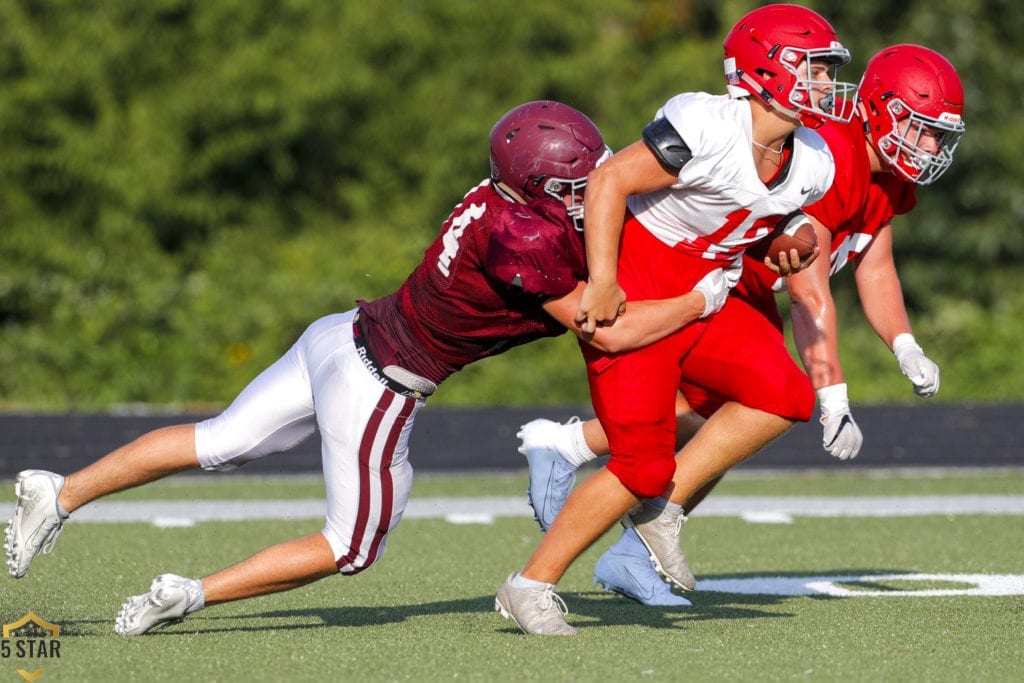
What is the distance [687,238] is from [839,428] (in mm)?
770

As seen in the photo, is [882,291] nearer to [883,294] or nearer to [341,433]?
[883,294]

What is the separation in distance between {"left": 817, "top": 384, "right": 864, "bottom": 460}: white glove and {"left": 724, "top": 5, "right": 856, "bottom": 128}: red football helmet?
86 cm

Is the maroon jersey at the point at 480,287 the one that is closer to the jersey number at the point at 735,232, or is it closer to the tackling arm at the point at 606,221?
the tackling arm at the point at 606,221

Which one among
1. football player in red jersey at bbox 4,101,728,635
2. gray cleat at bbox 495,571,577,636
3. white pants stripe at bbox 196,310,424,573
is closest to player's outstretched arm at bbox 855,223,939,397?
football player in red jersey at bbox 4,101,728,635

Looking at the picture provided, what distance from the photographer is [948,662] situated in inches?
146

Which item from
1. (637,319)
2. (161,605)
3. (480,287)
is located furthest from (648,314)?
(161,605)

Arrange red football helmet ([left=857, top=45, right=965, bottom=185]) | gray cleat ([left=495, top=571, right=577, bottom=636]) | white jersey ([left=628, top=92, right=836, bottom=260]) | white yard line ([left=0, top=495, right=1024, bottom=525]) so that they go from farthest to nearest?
white yard line ([left=0, top=495, right=1024, bottom=525])
red football helmet ([left=857, top=45, right=965, bottom=185])
gray cleat ([left=495, top=571, right=577, bottom=636])
white jersey ([left=628, top=92, right=836, bottom=260])

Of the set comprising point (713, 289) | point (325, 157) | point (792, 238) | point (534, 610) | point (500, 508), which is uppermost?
point (325, 157)

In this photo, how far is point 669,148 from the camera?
3.91 m

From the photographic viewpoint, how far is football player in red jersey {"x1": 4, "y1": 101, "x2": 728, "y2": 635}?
13.0 ft

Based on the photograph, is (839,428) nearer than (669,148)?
No

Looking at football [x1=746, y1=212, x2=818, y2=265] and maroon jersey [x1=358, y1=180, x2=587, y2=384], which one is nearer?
maroon jersey [x1=358, y1=180, x2=587, y2=384]

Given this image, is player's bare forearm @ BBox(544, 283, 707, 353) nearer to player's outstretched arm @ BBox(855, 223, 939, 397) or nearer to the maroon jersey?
the maroon jersey

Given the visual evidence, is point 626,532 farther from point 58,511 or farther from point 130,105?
A: point 130,105
